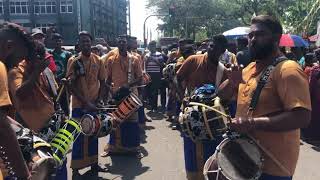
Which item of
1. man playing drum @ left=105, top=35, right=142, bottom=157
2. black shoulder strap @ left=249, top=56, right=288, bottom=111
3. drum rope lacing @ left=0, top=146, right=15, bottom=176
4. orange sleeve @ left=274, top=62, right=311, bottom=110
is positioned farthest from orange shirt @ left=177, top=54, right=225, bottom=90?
drum rope lacing @ left=0, top=146, right=15, bottom=176

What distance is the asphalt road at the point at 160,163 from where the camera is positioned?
22.0 ft

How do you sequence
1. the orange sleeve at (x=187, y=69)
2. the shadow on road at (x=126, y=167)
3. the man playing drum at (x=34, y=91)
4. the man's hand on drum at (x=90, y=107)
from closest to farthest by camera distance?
the man playing drum at (x=34, y=91), the orange sleeve at (x=187, y=69), the man's hand on drum at (x=90, y=107), the shadow on road at (x=126, y=167)

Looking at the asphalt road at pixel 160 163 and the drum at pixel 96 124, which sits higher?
the drum at pixel 96 124

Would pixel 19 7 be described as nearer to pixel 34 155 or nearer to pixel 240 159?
pixel 34 155

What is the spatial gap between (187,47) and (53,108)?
5.06 metres

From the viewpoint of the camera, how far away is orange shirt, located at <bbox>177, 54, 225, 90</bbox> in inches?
203

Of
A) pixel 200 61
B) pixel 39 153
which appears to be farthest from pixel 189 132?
pixel 39 153

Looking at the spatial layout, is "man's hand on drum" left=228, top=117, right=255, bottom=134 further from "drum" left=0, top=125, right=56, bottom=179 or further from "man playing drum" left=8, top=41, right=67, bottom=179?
"man playing drum" left=8, top=41, right=67, bottom=179

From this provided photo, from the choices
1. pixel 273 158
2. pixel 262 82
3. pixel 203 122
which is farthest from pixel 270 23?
pixel 203 122

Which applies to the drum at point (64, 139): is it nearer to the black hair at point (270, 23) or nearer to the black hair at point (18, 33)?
the black hair at point (18, 33)

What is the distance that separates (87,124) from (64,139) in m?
1.68

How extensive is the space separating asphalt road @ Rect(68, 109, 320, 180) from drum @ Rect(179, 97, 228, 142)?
7.12 ft

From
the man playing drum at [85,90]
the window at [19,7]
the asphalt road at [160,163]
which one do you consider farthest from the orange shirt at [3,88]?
the window at [19,7]

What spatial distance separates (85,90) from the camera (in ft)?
20.9
